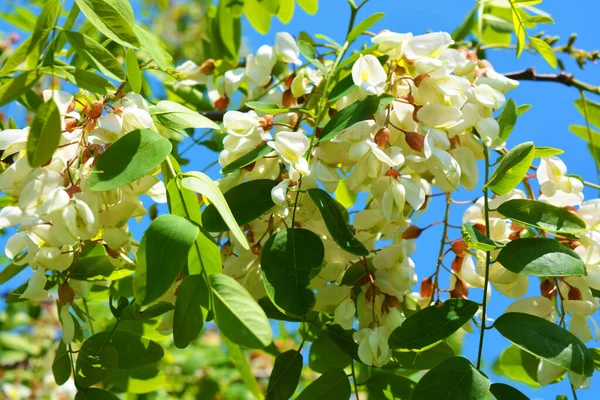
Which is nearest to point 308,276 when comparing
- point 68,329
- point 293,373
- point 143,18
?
point 293,373

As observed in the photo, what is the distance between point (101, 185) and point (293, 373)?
343 mm

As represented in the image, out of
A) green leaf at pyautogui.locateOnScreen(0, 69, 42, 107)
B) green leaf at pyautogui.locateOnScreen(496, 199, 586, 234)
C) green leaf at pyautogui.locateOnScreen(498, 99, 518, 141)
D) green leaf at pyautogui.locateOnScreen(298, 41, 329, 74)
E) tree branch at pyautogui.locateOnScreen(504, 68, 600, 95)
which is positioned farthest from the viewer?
tree branch at pyautogui.locateOnScreen(504, 68, 600, 95)

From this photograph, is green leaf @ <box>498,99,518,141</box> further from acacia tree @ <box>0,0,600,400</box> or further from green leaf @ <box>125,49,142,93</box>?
green leaf @ <box>125,49,142,93</box>

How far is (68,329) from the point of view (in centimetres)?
83

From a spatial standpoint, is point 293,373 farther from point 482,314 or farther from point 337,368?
point 482,314

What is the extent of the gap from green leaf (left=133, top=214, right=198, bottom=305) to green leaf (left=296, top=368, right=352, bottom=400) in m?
Result: 0.29

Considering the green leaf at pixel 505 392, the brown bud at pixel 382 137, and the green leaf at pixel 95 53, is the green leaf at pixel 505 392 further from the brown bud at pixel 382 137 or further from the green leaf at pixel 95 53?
the green leaf at pixel 95 53

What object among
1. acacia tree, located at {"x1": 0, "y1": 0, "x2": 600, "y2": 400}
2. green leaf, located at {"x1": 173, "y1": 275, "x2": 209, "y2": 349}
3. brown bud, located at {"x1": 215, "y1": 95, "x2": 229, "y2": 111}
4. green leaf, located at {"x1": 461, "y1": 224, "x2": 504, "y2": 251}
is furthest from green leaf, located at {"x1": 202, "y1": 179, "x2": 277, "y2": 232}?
brown bud, located at {"x1": 215, "y1": 95, "x2": 229, "y2": 111}

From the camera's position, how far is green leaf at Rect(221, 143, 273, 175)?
81 centimetres

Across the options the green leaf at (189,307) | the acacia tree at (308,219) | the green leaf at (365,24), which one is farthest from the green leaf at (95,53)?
the green leaf at (365,24)

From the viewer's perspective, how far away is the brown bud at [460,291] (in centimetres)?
93

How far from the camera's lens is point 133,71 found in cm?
83

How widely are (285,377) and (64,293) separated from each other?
0.29 meters

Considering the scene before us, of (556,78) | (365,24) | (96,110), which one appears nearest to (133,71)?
(96,110)
